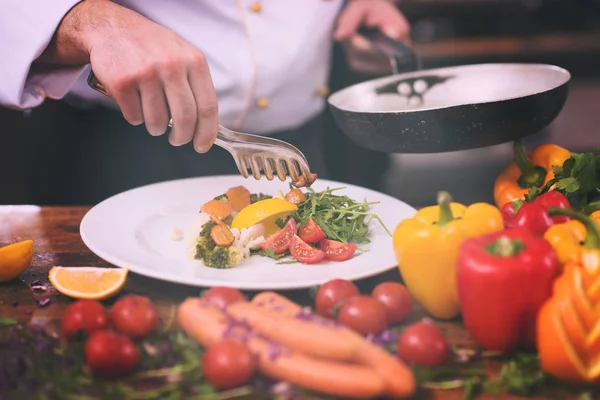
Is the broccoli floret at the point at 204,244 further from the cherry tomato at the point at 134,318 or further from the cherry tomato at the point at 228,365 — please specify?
the cherry tomato at the point at 228,365

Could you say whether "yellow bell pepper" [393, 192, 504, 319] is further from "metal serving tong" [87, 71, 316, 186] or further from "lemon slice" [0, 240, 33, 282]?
"lemon slice" [0, 240, 33, 282]

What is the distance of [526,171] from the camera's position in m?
1.36

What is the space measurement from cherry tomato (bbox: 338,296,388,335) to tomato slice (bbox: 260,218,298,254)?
291 millimetres

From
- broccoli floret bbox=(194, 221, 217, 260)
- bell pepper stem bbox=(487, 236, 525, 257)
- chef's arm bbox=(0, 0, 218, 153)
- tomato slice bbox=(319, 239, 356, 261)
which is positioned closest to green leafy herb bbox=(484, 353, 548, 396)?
bell pepper stem bbox=(487, 236, 525, 257)

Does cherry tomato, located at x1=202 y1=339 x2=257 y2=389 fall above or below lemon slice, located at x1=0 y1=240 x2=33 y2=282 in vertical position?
above

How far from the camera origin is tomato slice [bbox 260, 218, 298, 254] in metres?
1.18

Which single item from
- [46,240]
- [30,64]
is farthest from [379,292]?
[30,64]

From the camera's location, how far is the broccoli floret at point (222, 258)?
1119mm

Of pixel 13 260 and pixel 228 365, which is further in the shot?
pixel 13 260

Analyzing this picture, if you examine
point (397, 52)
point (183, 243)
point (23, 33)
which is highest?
point (23, 33)

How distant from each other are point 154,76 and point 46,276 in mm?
367

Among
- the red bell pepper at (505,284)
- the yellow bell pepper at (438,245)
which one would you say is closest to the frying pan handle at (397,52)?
the yellow bell pepper at (438,245)

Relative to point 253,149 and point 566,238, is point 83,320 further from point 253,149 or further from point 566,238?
point 566,238

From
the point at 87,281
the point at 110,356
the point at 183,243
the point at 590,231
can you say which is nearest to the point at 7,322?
the point at 87,281
